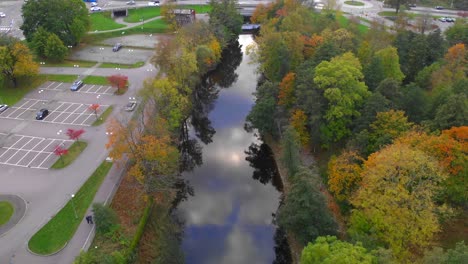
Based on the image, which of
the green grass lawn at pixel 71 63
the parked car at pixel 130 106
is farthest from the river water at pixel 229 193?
the green grass lawn at pixel 71 63

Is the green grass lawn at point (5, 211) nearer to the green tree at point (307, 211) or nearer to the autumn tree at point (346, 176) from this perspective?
the green tree at point (307, 211)

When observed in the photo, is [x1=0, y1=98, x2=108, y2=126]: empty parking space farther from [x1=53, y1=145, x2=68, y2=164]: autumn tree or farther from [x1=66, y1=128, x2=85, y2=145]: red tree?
[x1=53, y1=145, x2=68, y2=164]: autumn tree

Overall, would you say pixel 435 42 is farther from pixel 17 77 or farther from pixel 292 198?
pixel 17 77

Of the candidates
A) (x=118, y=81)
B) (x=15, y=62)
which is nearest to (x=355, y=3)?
(x=118, y=81)

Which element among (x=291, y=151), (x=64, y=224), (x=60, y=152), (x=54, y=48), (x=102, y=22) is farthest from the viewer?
(x=102, y=22)

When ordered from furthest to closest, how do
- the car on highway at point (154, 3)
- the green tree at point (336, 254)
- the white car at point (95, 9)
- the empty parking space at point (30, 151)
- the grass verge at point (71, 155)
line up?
1. the car on highway at point (154, 3)
2. the white car at point (95, 9)
3. the empty parking space at point (30, 151)
4. the grass verge at point (71, 155)
5. the green tree at point (336, 254)

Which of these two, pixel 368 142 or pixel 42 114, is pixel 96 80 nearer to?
pixel 42 114
